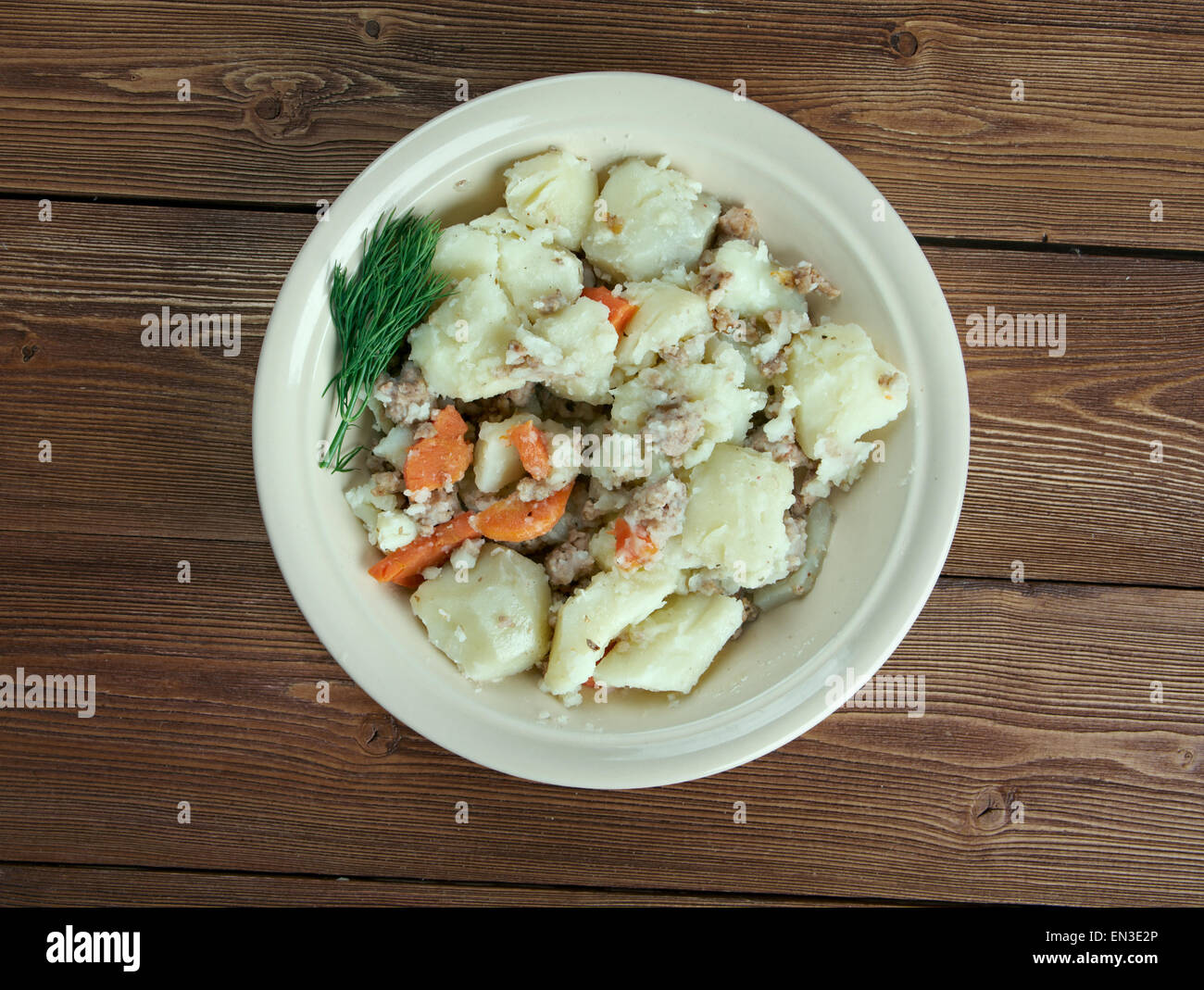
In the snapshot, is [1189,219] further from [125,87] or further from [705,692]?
[125,87]

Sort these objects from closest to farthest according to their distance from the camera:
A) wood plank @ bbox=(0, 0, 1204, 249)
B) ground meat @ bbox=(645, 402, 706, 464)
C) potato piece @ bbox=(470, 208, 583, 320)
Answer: ground meat @ bbox=(645, 402, 706, 464) < potato piece @ bbox=(470, 208, 583, 320) < wood plank @ bbox=(0, 0, 1204, 249)

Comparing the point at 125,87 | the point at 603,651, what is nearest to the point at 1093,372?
the point at 603,651

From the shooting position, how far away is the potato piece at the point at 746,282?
1.57 m

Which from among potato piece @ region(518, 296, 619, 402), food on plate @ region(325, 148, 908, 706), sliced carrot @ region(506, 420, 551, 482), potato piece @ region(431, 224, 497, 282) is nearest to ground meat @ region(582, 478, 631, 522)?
food on plate @ region(325, 148, 908, 706)

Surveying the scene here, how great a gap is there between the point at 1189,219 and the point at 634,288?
152 cm

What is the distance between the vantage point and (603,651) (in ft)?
5.24

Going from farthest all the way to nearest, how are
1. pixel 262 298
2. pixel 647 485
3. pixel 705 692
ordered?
pixel 262 298
pixel 705 692
pixel 647 485

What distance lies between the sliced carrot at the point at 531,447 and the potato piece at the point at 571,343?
0.30ft

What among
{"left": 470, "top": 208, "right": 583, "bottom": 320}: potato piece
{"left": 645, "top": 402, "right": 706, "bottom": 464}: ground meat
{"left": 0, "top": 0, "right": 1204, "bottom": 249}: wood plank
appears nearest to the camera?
{"left": 645, "top": 402, "right": 706, "bottom": 464}: ground meat

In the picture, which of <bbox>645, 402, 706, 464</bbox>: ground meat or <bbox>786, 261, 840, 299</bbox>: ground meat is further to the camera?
<bbox>786, 261, 840, 299</bbox>: ground meat

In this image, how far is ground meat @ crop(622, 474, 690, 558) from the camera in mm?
1482

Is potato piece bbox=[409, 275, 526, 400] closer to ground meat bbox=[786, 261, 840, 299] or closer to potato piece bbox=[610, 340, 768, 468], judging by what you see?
potato piece bbox=[610, 340, 768, 468]

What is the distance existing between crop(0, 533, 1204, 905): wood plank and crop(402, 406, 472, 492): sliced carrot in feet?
2.28
